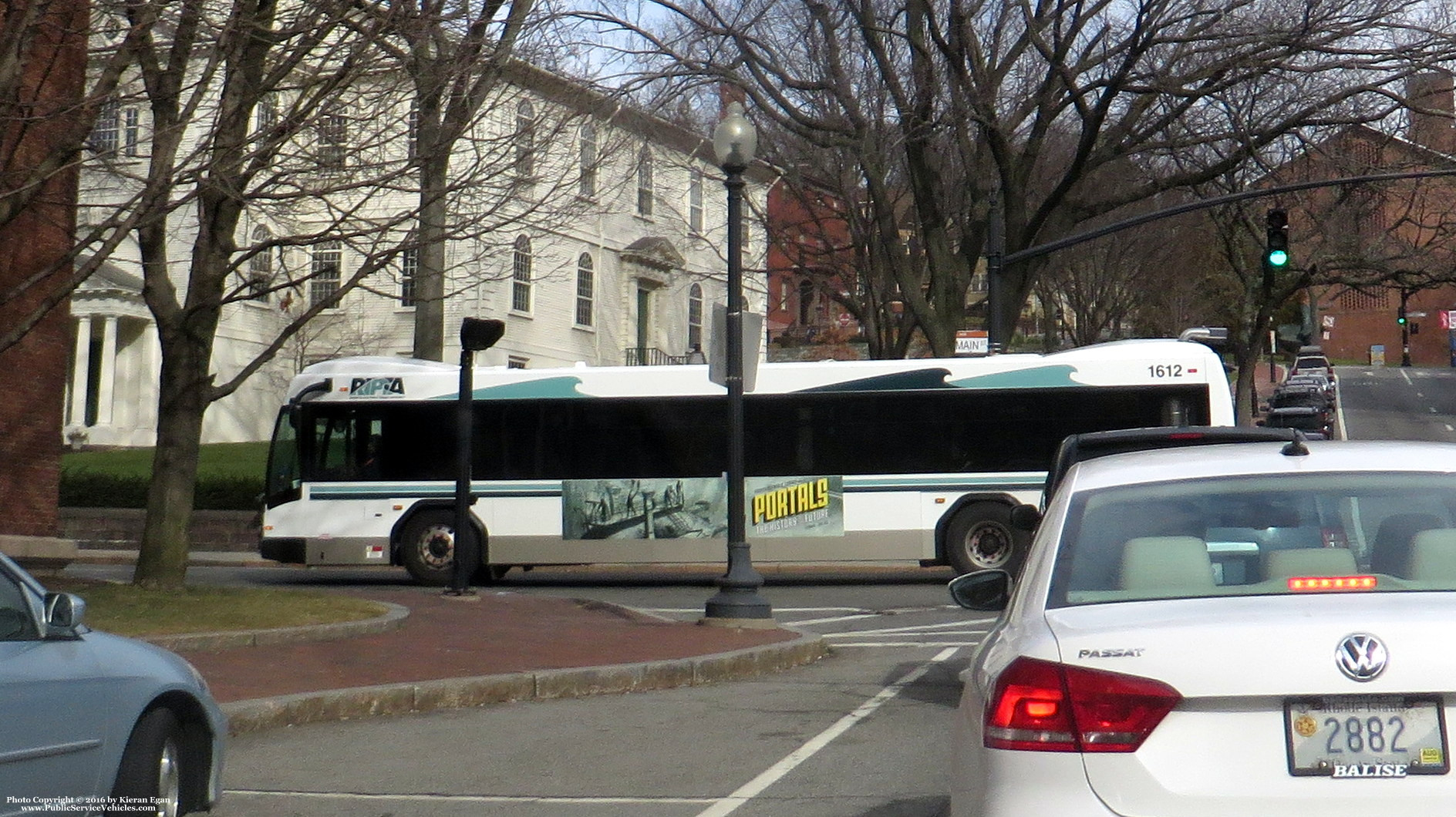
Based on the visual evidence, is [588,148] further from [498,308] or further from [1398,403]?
[1398,403]

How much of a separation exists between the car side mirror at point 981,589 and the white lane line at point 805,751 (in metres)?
2.11

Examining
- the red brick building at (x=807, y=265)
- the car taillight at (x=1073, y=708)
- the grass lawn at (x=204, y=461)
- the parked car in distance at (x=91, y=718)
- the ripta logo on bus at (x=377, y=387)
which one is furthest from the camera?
the red brick building at (x=807, y=265)

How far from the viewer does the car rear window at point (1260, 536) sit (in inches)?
167

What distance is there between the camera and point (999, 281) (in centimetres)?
2600

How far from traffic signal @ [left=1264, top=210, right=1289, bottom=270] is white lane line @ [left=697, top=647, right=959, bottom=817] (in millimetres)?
14696

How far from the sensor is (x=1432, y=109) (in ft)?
84.8

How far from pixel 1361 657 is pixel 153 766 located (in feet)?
14.2

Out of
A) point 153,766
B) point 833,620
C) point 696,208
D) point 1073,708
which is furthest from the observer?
point 696,208

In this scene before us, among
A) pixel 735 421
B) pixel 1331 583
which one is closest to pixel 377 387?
pixel 735 421

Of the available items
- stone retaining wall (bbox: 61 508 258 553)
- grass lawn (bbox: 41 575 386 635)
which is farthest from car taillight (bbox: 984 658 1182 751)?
stone retaining wall (bbox: 61 508 258 553)

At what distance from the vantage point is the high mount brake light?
407cm

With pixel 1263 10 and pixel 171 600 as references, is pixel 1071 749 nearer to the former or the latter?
pixel 171 600

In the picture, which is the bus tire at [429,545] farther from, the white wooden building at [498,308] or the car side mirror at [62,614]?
the car side mirror at [62,614]

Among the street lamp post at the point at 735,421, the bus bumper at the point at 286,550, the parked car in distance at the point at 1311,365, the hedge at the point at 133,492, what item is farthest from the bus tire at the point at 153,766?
the parked car in distance at the point at 1311,365
